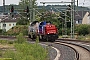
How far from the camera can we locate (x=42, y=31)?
41.0 meters

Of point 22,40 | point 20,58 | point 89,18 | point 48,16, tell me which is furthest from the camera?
point 89,18

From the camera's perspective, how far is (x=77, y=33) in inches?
2502

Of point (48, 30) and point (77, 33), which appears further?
point (77, 33)

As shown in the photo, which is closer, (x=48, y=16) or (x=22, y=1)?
(x=48, y=16)

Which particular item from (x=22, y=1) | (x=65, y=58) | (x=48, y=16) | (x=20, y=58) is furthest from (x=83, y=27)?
(x=22, y=1)

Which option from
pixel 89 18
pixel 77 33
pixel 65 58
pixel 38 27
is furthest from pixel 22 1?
pixel 65 58

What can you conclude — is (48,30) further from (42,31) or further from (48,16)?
(48,16)

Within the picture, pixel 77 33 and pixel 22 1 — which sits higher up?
pixel 22 1

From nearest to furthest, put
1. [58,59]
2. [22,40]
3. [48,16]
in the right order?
[58,59]
[22,40]
[48,16]

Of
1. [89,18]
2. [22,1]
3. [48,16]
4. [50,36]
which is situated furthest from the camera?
[22,1]

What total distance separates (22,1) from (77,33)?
58.7 meters

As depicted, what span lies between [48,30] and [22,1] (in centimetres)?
7965

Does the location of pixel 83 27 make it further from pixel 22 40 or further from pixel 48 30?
pixel 22 40

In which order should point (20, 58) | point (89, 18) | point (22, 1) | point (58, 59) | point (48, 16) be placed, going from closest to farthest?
point (20, 58) < point (58, 59) < point (48, 16) < point (89, 18) < point (22, 1)
